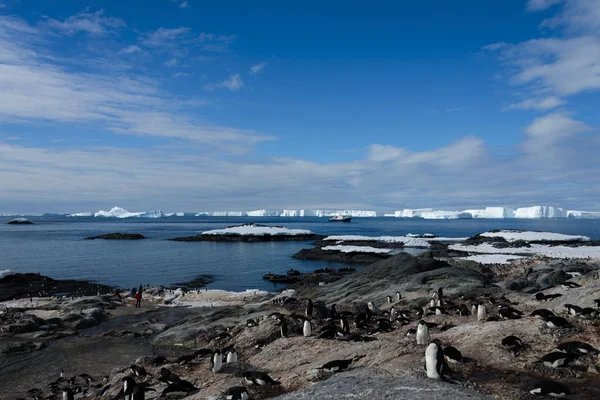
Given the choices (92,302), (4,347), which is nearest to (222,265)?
(92,302)

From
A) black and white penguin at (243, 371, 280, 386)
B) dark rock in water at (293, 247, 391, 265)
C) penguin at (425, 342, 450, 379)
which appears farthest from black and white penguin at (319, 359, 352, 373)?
dark rock in water at (293, 247, 391, 265)

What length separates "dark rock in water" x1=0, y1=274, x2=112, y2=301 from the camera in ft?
137

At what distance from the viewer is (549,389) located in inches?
309

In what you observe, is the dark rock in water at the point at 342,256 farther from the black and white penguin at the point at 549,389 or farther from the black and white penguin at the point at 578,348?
the black and white penguin at the point at 549,389

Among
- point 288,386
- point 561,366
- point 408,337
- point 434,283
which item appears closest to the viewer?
point 561,366

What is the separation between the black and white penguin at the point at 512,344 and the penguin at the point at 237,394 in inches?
264

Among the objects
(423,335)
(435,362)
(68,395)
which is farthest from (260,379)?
(68,395)

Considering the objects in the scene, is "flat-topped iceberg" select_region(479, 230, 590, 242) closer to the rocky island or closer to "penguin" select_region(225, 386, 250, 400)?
the rocky island

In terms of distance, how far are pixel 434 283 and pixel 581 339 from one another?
51.8ft

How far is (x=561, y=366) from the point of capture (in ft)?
30.9

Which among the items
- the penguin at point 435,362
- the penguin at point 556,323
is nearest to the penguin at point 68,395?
the penguin at point 435,362

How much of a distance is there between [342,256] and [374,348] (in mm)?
59849

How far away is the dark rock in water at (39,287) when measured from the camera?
41656 mm

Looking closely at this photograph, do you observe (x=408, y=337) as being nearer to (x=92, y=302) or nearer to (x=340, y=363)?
(x=340, y=363)
